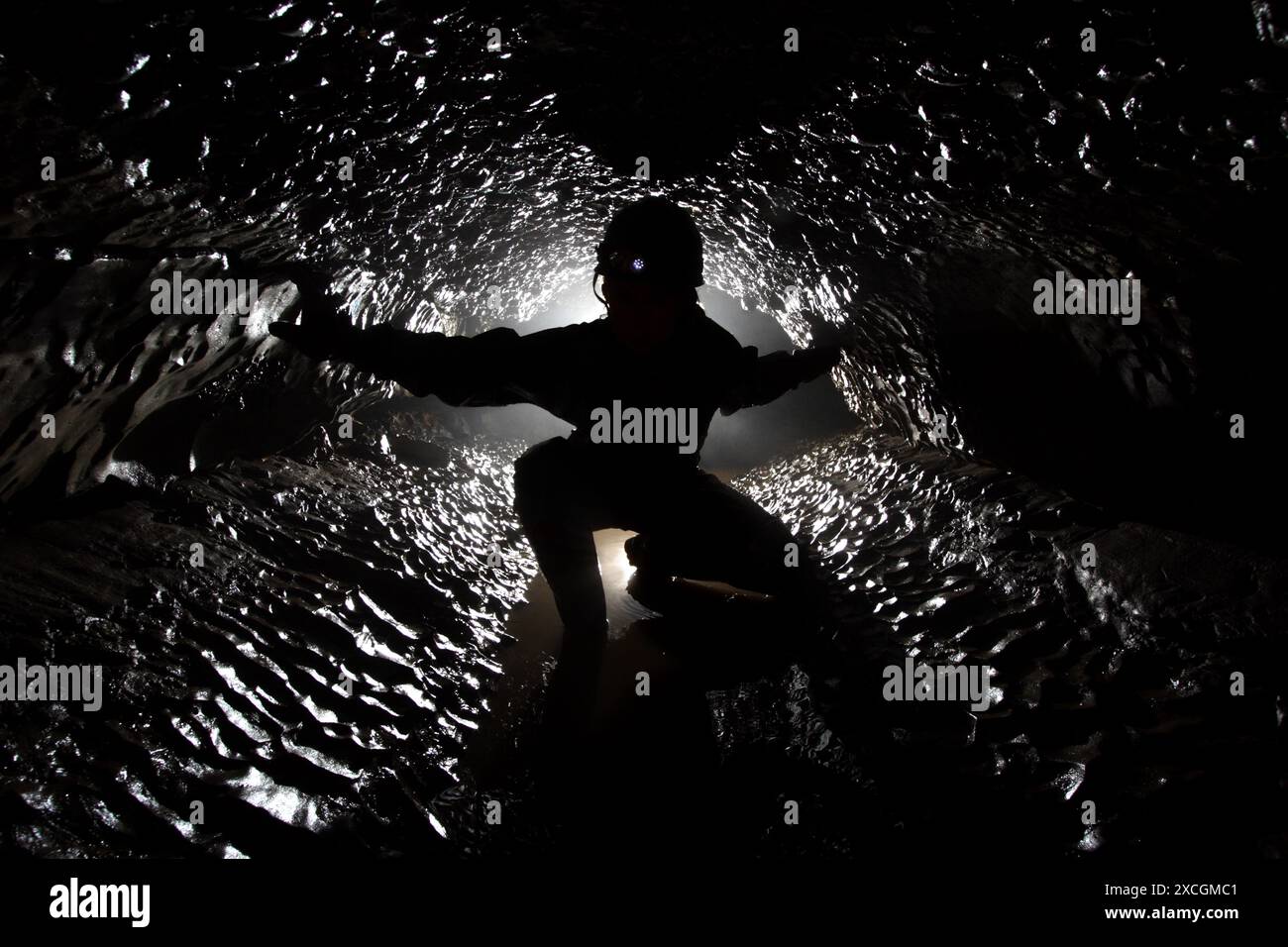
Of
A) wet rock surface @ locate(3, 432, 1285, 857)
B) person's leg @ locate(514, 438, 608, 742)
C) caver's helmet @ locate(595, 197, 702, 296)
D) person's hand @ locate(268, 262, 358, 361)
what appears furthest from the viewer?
person's leg @ locate(514, 438, 608, 742)

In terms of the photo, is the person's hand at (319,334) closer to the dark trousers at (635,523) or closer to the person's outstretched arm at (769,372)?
the dark trousers at (635,523)

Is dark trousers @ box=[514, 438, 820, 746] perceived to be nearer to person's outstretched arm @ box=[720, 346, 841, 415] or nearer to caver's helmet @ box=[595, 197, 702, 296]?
person's outstretched arm @ box=[720, 346, 841, 415]

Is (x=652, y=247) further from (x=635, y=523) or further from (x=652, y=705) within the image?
(x=652, y=705)

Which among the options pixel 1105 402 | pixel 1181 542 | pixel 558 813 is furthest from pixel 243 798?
Result: pixel 1105 402

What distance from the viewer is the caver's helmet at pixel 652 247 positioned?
1.80 metres

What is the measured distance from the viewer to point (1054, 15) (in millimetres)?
1312

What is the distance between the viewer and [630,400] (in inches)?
78.2

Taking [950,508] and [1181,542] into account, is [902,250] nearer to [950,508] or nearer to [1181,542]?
[950,508]

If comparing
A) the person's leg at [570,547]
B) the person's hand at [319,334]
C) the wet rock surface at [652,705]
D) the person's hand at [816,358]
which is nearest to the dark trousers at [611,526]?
the person's leg at [570,547]

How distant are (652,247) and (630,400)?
1.52ft

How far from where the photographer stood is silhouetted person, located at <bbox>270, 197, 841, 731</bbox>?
1.81 metres

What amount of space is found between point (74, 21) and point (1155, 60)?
2.08 meters

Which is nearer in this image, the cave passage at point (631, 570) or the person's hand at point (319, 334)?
the cave passage at point (631, 570)

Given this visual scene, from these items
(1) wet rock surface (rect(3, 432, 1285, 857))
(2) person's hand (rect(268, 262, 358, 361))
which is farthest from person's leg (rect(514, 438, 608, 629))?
(2) person's hand (rect(268, 262, 358, 361))
